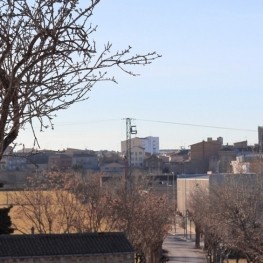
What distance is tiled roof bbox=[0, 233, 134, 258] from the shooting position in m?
32.3

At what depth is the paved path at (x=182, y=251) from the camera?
5028 centimetres

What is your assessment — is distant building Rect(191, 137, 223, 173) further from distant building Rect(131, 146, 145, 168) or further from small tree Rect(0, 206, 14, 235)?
small tree Rect(0, 206, 14, 235)

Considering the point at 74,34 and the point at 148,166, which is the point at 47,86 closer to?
the point at 74,34

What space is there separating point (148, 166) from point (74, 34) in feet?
392

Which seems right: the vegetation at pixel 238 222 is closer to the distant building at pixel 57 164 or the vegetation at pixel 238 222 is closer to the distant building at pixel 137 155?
the distant building at pixel 57 164

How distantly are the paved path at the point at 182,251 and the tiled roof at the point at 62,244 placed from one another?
15037mm

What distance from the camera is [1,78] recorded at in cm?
623

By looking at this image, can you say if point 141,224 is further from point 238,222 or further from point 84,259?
point 238,222

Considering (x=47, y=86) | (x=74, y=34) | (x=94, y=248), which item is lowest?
(x=94, y=248)

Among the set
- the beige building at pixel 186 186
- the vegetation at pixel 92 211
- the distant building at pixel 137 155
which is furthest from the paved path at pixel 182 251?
the distant building at pixel 137 155

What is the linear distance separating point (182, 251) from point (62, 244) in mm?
24185

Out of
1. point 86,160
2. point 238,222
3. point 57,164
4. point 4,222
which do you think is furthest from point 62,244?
point 86,160

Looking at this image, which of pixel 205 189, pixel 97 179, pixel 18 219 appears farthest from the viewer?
pixel 205 189

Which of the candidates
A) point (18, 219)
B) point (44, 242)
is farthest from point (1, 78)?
point (18, 219)
